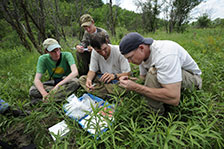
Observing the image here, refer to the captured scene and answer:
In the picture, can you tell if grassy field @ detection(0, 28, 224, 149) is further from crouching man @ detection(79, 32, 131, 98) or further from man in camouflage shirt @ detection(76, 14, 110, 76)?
man in camouflage shirt @ detection(76, 14, 110, 76)

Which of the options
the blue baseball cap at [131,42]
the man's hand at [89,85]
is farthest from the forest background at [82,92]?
the blue baseball cap at [131,42]

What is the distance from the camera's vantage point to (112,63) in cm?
223

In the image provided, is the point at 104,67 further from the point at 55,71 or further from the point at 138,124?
the point at 138,124

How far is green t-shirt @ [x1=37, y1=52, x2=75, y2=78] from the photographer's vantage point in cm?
236

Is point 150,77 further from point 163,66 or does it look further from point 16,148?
point 16,148

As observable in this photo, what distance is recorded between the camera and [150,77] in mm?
1449

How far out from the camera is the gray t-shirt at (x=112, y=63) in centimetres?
217

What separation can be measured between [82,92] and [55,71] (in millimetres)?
763

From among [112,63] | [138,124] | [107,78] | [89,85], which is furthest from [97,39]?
[138,124]

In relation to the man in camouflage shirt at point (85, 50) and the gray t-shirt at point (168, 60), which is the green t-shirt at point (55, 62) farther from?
the gray t-shirt at point (168, 60)

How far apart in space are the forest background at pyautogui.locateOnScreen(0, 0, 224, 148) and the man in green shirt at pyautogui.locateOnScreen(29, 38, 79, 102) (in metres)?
0.25

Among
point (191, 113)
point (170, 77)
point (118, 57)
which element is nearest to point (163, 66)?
point (170, 77)

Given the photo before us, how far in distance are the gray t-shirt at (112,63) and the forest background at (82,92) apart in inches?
23.7

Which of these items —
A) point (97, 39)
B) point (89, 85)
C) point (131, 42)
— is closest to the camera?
point (131, 42)
